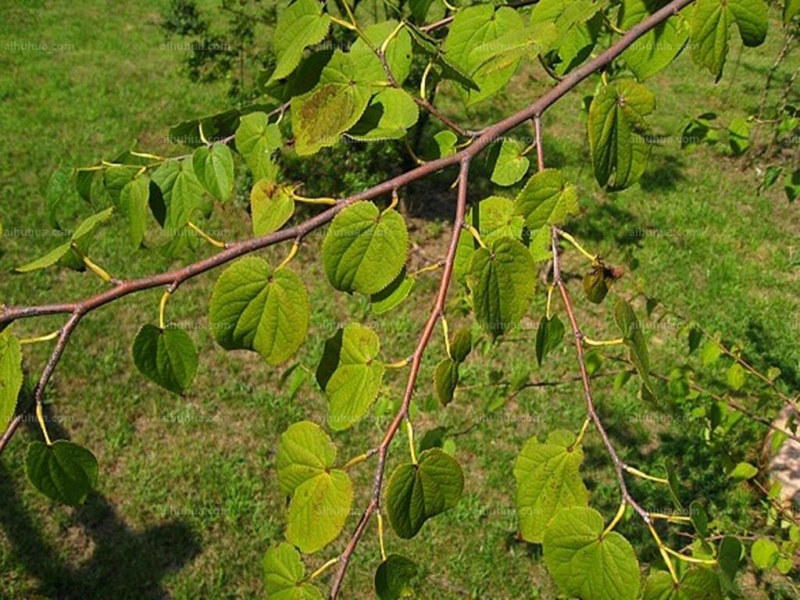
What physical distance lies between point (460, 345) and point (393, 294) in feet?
0.30

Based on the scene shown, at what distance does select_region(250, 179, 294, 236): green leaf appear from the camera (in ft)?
2.49

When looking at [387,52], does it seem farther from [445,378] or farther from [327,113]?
[445,378]

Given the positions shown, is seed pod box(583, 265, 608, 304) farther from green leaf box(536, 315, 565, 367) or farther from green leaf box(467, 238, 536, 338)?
green leaf box(467, 238, 536, 338)

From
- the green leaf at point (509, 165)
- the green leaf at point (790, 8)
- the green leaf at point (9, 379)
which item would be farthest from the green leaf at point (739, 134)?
the green leaf at point (9, 379)

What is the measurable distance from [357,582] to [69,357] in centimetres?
169

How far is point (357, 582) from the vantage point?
2594 mm

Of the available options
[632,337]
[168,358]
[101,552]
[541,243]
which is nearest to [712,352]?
[541,243]

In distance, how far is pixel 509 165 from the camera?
924 mm

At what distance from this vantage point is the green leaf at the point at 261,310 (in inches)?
27.5

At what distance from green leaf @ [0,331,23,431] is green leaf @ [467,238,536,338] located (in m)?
0.40

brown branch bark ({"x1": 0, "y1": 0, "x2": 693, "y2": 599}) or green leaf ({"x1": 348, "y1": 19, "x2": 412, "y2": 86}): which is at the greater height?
green leaf ({"x1": 348, "y1": 19, "x2": 412, "y2": 86})

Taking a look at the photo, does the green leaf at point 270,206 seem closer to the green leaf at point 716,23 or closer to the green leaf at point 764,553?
the green leaf at point 716,23

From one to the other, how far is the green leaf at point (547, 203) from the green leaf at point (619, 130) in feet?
0.13

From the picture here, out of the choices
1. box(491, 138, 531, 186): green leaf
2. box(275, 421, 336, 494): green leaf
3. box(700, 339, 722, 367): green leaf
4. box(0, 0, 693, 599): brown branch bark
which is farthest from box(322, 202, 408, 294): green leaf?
box(700, 339, 722, 367): green leaf
